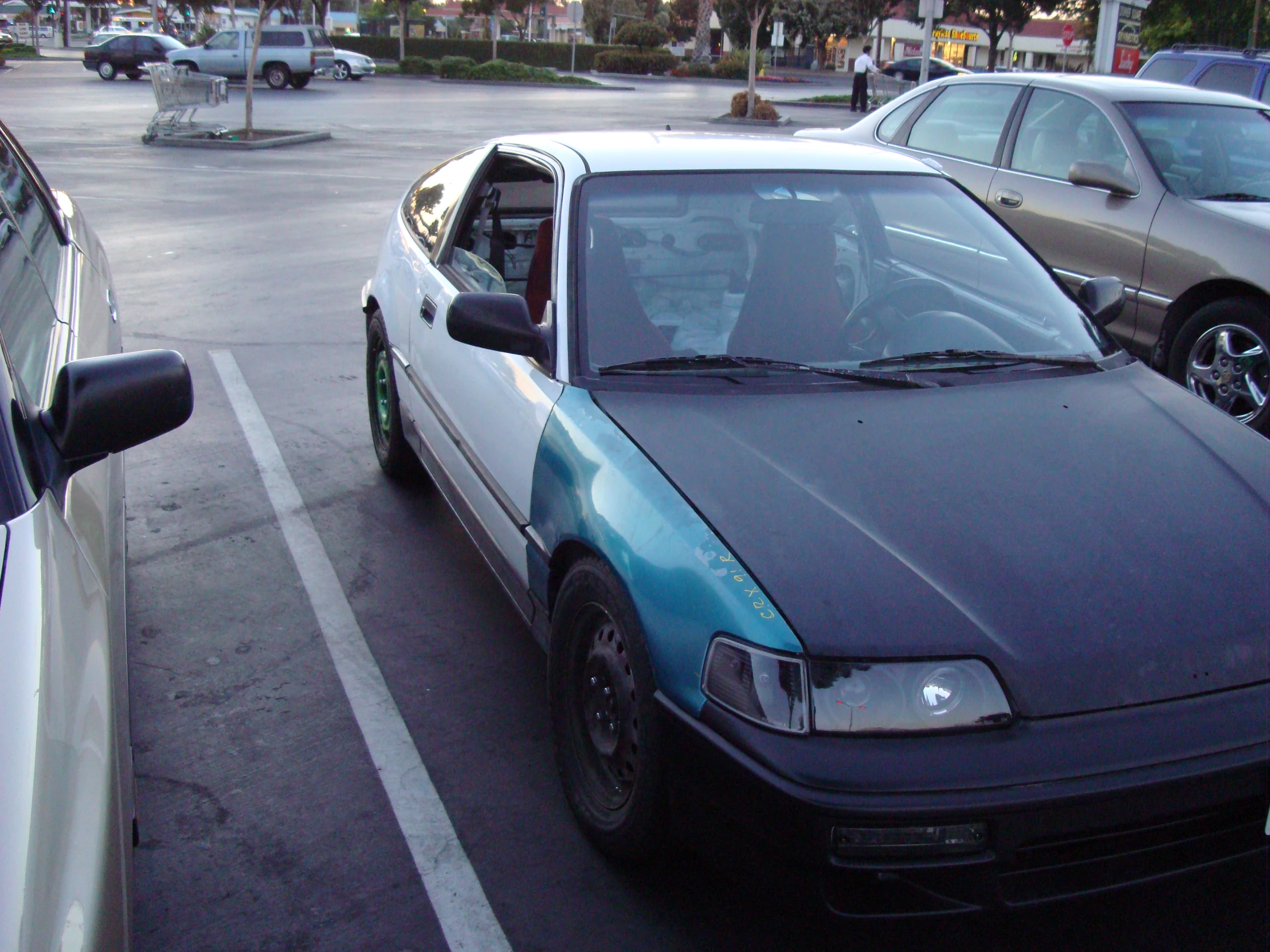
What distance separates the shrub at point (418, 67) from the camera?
45438 mm

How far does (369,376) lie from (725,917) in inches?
134

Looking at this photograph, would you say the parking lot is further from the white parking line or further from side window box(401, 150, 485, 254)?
side window box(401, 150, 485, 254)

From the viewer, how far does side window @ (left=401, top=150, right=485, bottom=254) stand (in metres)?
4.56

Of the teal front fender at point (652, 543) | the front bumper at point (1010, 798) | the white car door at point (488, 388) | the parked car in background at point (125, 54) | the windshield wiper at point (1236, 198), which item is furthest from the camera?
the parked car in background at point (125, 54)

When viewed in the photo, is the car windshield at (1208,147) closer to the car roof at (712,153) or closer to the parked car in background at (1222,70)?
the car roof at (712,153)

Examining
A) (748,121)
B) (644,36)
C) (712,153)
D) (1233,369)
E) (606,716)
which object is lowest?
(606,716)

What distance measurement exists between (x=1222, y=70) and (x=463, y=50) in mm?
47723

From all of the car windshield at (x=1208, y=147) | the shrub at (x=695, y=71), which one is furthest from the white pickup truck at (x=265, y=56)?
the car windshield at (x=1208, y=147)

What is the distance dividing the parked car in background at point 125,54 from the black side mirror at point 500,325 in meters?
40.2

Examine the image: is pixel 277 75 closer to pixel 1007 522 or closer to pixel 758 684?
pixel 1007 522

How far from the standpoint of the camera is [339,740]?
3383 millimetres

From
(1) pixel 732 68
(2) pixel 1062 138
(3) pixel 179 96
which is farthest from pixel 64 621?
(1) pixel 732 68

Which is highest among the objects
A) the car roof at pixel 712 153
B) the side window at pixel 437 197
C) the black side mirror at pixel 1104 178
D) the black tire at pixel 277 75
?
the black tire at pixel 277 75

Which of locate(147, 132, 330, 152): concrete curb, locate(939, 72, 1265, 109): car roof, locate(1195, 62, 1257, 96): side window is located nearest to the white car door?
locate(939, 72, 1265, 109): car roof
